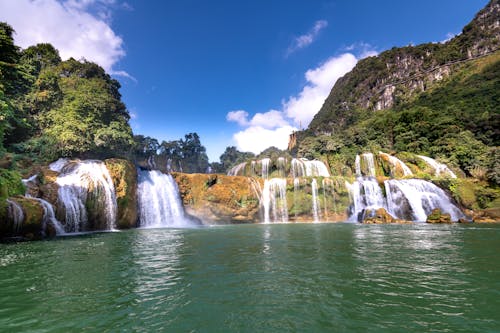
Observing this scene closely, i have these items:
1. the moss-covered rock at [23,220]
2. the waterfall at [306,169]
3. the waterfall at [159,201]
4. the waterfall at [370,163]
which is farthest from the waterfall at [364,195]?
the moss-covered rock at [23,220]

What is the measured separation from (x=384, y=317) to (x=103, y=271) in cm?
651

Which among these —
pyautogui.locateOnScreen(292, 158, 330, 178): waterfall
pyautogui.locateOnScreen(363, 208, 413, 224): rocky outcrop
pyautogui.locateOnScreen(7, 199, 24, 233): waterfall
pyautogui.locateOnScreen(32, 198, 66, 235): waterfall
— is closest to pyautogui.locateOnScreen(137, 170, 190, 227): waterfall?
pyautogui.locateOnScreen(32, 198, 66, 235): waterfall

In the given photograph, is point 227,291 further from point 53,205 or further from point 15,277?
point 53,205

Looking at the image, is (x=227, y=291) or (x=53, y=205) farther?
(x=53, y=205)

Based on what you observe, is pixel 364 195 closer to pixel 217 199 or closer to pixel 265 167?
pixel 265 167

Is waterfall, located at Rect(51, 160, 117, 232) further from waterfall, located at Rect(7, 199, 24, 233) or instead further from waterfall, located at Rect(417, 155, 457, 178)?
waterfall, located at Rect(417, 155, 457, 178)

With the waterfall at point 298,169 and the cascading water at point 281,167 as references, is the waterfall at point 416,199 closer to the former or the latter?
the waterfall at point 298,169

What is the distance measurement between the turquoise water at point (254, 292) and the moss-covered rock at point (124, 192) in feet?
41.9

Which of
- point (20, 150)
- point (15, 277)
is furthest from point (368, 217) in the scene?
point (20, 150)

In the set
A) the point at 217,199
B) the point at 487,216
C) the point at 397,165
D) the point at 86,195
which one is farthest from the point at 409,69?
the point at 86,195

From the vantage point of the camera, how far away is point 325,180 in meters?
29.1

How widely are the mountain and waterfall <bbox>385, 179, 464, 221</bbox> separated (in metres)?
6.29

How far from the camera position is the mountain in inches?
1566

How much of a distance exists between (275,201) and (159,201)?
1198 cm
